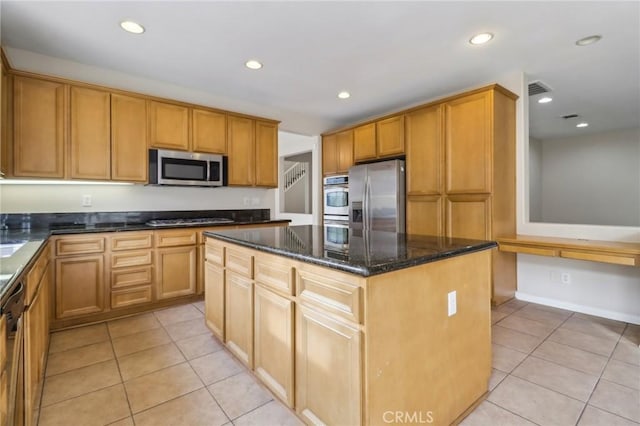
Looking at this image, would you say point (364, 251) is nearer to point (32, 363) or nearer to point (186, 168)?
point (32, 363)

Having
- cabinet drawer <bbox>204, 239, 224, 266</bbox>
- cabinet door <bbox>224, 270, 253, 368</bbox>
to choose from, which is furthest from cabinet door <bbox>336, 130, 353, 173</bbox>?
cabinet door <bbox>224, 270, 253, 368</bbox>

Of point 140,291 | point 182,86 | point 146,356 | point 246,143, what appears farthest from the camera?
point 246,143

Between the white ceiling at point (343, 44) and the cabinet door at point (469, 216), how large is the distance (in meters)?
1.40

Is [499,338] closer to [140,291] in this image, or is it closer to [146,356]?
[146,356]

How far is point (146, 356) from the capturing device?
2.27m

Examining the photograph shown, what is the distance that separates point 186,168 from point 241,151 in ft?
2.51

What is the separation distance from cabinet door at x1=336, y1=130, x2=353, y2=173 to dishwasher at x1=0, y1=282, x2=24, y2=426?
4053 mm

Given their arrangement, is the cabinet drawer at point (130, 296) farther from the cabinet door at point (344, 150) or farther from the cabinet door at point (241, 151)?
the cabinet door at point (344, 150)

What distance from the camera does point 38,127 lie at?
9.11 feet

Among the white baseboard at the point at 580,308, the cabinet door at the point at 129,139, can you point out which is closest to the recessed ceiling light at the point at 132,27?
the cabinet door at the point at 129,139

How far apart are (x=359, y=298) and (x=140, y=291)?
2787 millimetres

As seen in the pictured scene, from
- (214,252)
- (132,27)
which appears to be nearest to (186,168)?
(132,27)

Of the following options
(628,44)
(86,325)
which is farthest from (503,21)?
(86,325)

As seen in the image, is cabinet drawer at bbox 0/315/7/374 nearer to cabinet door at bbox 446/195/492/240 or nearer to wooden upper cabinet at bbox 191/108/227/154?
wooden upper cabinet at bbox 191/108/227/154
